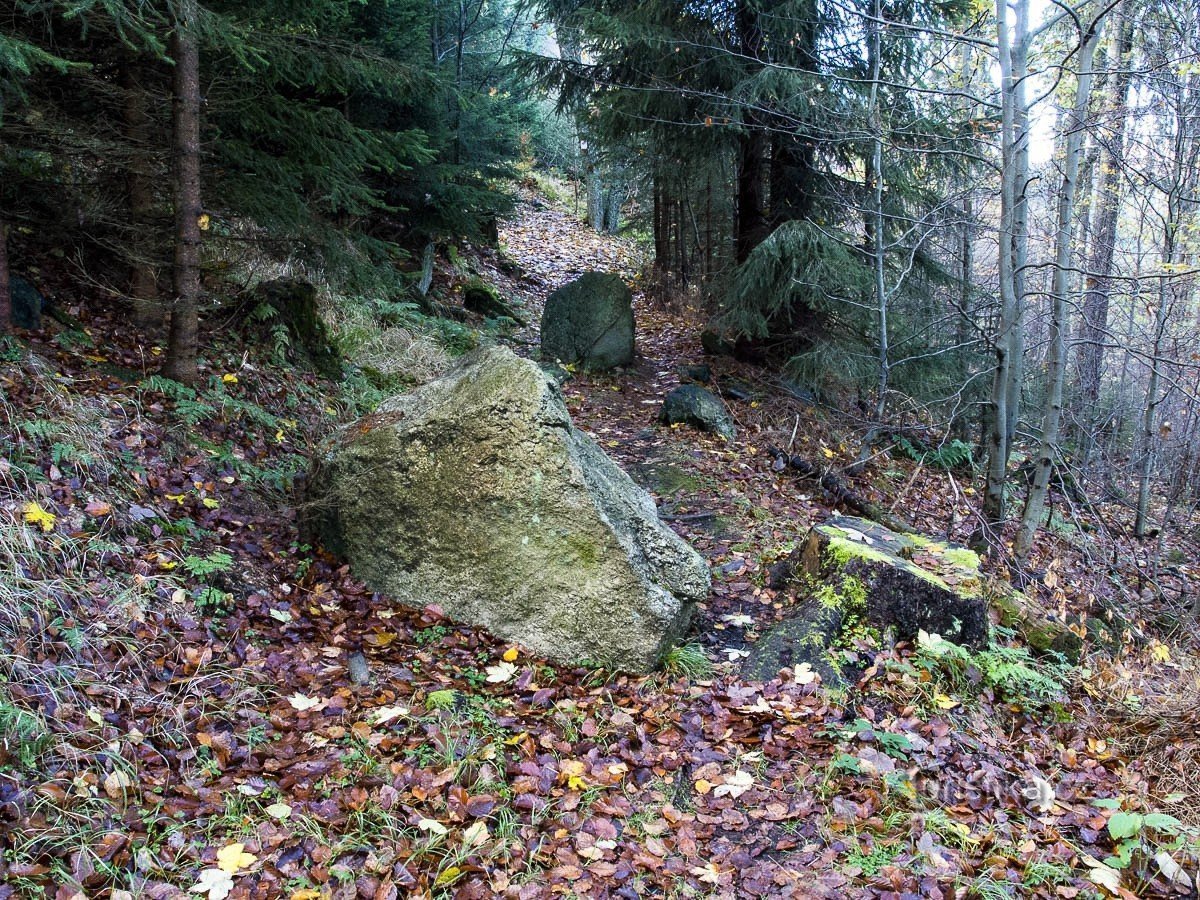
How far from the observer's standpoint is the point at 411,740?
11.6ft

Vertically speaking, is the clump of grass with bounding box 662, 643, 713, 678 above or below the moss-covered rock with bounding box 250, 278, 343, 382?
below

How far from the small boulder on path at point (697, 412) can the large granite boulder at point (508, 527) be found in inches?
176

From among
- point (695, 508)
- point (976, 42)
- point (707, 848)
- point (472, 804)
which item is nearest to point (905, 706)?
point (707, 848)

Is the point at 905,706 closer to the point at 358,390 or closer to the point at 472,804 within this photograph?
the point at 472,804

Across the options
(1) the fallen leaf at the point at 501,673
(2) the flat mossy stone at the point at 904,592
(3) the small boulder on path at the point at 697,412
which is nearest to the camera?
(1) the fallen leaf at the point at 501,673

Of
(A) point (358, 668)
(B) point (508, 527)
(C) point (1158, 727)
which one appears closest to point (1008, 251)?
(C) point (1158, 727)

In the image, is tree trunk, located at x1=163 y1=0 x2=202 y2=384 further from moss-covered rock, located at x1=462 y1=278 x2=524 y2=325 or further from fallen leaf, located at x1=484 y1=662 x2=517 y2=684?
moss-covered rock, located at x1=462 y1=278 x2=524 y2=325

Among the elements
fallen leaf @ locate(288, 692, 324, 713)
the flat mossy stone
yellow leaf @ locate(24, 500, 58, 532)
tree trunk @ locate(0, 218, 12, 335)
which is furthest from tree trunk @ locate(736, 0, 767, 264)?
yellow leaf @ locate(24, 500, 58, 532)

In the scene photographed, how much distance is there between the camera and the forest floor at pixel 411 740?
2.87 meters

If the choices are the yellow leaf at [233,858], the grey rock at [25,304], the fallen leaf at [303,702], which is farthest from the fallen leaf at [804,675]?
the grey rock at [25,304]

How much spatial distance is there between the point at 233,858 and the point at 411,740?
923 mm

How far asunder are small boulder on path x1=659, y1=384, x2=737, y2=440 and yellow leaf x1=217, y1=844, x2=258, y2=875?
7166mm

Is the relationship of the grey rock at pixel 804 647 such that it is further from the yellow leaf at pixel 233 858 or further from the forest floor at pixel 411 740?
the yellow leaf at pixel 233 858

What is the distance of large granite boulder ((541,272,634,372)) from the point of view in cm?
1128
